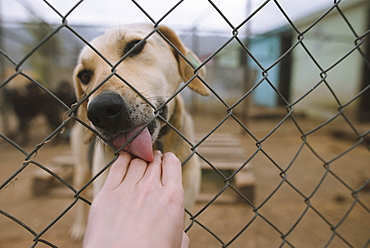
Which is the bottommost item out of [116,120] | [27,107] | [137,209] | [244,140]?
[137,209]

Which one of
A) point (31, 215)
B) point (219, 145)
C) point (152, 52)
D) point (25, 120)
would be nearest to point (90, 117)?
point (152, 52)

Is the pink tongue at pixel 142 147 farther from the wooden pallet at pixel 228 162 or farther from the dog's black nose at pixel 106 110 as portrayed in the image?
the wooden pallet at pixel 228 162

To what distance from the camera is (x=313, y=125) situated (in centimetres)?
679

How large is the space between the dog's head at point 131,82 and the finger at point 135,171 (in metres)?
0.03

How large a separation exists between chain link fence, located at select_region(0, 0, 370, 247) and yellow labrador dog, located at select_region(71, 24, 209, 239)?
0.15 metres

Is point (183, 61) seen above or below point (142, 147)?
above

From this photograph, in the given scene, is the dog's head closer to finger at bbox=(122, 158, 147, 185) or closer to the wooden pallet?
finger at bbox=(122, 158, 147, 185)

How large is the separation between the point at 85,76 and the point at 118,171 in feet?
3.35

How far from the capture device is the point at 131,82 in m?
1.09

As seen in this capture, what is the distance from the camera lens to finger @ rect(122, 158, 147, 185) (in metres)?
0.62

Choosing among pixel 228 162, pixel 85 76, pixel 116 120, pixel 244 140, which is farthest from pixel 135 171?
pixel 244 140

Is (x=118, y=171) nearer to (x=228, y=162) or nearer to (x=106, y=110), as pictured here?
(x=106, y=110)

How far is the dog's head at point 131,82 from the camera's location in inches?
31.1

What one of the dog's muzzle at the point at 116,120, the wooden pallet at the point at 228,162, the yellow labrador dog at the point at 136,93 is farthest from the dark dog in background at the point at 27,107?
the dog's muzzle at the point at 116,120
